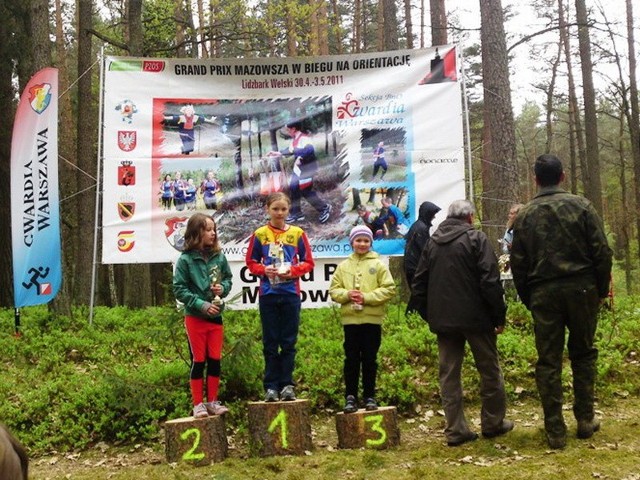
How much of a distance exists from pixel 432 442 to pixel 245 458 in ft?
5.82

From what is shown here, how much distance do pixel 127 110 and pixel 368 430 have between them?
6338mm

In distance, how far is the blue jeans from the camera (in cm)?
654

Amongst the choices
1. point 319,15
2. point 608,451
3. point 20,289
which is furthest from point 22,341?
point 319,15

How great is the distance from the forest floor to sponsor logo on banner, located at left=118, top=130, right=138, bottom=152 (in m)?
4.66

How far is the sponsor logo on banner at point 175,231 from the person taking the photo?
1015 centimetres

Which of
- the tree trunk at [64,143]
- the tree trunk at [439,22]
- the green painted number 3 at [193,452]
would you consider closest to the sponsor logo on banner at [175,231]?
the green painted number 3 at [193,452]

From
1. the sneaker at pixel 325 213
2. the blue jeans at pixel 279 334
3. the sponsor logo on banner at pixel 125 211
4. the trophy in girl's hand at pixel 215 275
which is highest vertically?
the sponsor logo on banner at pixel 125 211

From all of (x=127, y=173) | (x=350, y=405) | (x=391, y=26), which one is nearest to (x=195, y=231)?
(x=350, y=405)

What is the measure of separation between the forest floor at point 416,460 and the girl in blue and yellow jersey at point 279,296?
0.78 metres

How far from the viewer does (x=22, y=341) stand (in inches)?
388

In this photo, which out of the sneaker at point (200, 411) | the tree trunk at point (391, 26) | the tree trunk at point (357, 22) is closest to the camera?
the sneaker at point (200, 411)

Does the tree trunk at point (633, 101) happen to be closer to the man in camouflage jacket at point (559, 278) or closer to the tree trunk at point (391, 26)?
the tree trunk at point (391, 26)

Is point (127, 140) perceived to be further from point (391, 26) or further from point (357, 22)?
point (357, 22)

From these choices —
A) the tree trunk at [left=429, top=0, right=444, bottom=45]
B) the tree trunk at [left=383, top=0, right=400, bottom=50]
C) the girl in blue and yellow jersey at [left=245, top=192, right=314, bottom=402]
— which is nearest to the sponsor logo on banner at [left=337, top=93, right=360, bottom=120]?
the girl in blue and yellow jersey at [left=245, top=192, right=314, bottom=402]
